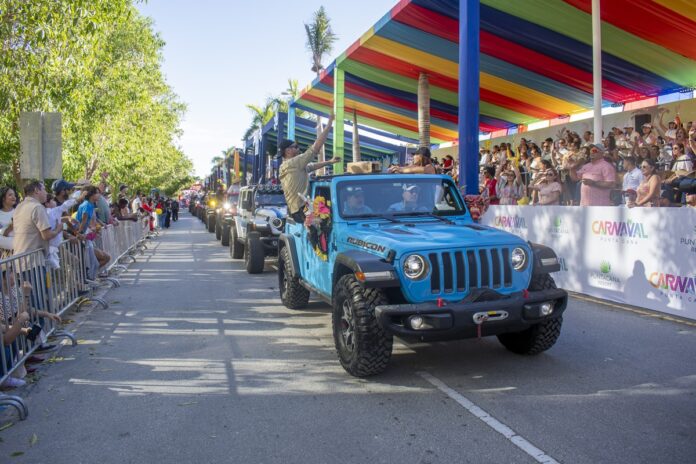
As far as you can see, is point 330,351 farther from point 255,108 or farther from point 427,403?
point 255,108

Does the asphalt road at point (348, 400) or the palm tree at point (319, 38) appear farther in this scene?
the palm tree at point (319, 38)

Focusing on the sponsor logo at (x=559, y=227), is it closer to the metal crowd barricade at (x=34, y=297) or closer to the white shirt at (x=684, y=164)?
the white shirt at (x=684, y=164)

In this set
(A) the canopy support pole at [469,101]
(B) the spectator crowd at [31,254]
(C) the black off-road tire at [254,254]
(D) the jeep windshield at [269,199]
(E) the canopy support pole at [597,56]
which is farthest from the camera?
(D) the jeep windshield at [269,199]

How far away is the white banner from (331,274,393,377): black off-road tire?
4.43 m

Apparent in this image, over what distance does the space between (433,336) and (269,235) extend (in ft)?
27.3

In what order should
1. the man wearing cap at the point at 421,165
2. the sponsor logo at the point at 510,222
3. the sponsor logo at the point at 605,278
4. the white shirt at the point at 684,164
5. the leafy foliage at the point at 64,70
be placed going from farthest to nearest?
the white shirt at the point at 684,164, the sponsor logo at the point at 510,222, the leafy foliage at the point at 64,70, the man wearing cap at the point at 421,165, the sponsor logo at the point at 605,278

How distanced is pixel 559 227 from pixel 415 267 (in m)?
5.60

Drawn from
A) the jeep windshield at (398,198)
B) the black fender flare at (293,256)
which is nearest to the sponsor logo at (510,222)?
the jeep windshield at (398,198)

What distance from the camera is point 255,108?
192 feet

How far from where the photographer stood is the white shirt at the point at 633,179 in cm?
1086

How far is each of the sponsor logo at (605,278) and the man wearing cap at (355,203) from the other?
13.8 feet

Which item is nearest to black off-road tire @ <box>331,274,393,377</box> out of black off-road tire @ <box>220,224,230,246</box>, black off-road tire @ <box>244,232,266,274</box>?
black off-road tire @ <box>244,232,266,274</box>

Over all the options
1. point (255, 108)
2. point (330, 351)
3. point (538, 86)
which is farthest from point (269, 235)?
point (255, 108)

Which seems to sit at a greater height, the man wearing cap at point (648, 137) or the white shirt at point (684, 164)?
the man wearing cap at point (648, 137)
